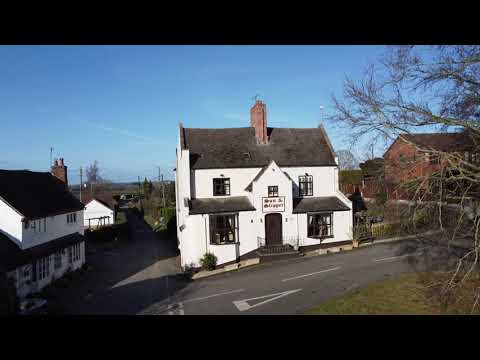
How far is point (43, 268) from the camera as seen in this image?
18312 millimetres

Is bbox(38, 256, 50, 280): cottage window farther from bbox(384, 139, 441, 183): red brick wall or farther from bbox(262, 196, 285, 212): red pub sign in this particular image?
bbox(384, 139, 441, 183): red brick wall

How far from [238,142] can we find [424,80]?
16.4m

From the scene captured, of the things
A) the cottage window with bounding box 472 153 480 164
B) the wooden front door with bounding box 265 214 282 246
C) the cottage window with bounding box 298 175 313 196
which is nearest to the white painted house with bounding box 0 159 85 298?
the wooden front door with bounding box 265 214 282 246

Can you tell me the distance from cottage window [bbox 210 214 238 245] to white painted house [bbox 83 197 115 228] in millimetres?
22750

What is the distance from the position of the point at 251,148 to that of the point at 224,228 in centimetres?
630

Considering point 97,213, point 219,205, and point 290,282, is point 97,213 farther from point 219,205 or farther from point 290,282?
point 290,282

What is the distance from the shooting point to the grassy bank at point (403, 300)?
8.56 m

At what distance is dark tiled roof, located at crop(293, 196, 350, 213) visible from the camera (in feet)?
73.2

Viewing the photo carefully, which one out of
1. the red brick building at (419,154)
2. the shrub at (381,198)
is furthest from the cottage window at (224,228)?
the red brick building at (419,154)
